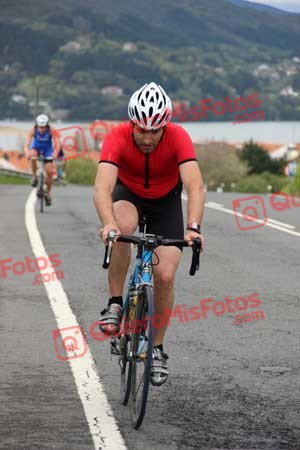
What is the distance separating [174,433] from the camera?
5859 mm

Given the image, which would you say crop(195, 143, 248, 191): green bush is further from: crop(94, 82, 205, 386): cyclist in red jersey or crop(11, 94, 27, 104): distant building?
crop(94, 82, 205, 386): cyclist in red jersey

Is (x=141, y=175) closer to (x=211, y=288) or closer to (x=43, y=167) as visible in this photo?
(x=211, y=288)

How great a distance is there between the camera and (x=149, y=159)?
6.84 metres

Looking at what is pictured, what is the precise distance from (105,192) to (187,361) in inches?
61.4

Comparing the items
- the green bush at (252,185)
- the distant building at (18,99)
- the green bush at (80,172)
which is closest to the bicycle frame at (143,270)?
the green bush at (80,172)

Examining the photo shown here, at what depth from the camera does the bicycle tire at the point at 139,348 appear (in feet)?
19.3

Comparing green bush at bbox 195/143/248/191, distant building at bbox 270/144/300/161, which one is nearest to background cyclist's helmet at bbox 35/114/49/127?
green bush at bbox 195/143/248/191

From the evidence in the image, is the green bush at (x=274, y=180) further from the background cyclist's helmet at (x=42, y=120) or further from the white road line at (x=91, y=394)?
the white road line at (x=91, y=394)

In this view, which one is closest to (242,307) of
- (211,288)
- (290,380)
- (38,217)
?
(211,288)

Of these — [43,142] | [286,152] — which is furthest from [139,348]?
[286,152]

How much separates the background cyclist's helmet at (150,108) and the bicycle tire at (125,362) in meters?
1.02

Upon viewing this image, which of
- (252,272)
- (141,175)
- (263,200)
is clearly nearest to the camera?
(141,175)

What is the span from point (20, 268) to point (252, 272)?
2.43 m

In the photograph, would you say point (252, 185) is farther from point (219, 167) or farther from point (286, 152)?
point (286, 152)
